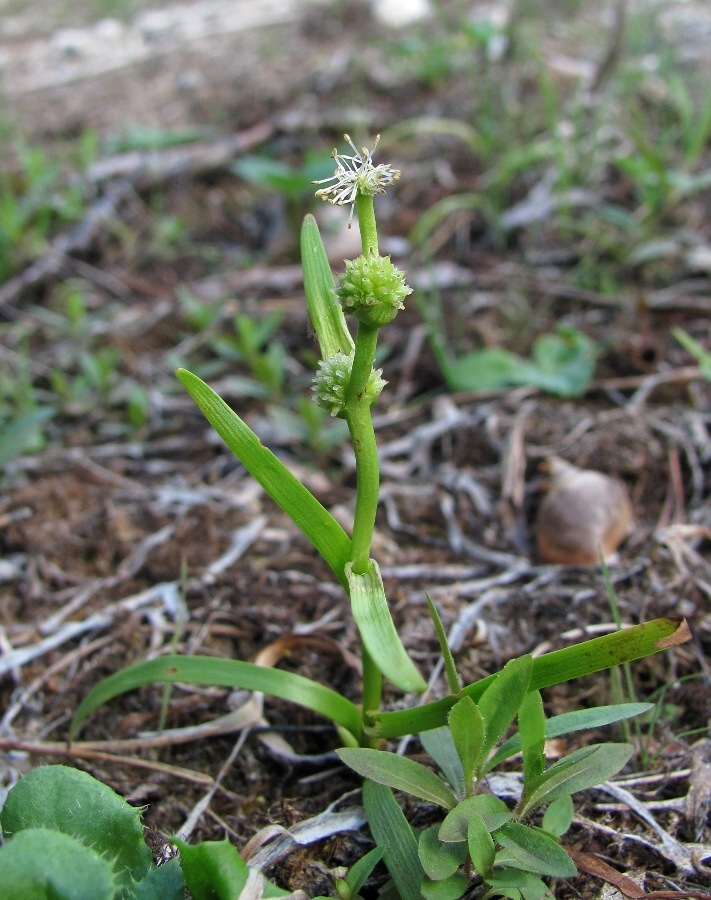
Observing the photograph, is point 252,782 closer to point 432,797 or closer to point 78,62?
point 432,797

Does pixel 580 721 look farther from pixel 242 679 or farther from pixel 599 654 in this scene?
pixel 242 679

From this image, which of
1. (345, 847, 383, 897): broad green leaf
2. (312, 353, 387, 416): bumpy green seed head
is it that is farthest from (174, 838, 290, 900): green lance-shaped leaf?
(312, 353, 387, 416): bumpy green seed head

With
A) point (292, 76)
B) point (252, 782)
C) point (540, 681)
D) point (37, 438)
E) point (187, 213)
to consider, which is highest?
point (292, 76)

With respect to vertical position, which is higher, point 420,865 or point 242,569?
point 242,569

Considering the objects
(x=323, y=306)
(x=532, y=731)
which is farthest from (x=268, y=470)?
(x=532, y=731)

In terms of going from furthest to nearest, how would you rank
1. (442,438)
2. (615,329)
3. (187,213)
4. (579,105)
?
(187,213) → (579,105) → (615,329) → (442,438)

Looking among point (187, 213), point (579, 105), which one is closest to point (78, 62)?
point (187, 213)

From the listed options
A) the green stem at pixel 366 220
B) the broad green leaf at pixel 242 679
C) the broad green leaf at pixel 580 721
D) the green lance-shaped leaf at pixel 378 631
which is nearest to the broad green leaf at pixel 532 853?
the broad green leaf at pixel 580 721
